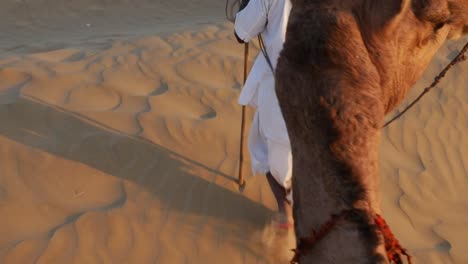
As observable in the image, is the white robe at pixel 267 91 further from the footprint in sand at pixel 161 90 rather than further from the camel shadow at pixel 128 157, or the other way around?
the footprint in sand at pixel 161 90

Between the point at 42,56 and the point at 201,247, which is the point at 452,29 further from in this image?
the point at 42,56

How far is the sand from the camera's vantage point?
12.9ft

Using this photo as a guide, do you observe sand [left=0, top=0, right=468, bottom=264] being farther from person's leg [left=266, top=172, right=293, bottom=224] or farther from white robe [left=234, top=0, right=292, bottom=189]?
white robe [left=234, top=0, right=292, bottom=189]

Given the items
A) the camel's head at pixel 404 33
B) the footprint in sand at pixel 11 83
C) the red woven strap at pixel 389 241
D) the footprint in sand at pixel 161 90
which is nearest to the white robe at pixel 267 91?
the camel's head at pixel 404 33

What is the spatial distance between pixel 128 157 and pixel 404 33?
3423 mm

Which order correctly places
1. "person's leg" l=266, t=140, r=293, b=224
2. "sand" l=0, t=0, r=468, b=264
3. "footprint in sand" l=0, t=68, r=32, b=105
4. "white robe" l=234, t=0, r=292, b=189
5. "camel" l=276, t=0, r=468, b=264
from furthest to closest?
"footprint in sand" l=0, t=68, r=32, b=105, "sand" l=0, t=0, r=468, b=264, "person's leg" l=266, t=140, r=293, b=224, "white robe" l=234, t=0, r=292, b=189, "camel" l=276, t=0, r=468, b=264

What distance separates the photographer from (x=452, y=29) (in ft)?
5.58

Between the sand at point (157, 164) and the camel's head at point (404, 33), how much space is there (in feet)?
8.38

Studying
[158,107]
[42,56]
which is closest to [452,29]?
[158,107]

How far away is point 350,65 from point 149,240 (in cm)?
280

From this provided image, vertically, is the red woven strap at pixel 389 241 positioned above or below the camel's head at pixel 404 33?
below

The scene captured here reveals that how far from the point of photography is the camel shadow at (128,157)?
171 inches

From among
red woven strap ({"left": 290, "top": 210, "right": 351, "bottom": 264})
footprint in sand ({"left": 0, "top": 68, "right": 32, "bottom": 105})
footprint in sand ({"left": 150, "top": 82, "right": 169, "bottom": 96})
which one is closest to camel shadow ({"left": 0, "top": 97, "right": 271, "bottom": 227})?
footprint in sand ({"left": 0, "top": 68, "right": 32, "bottom": 105})

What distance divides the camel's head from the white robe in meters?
1.66
